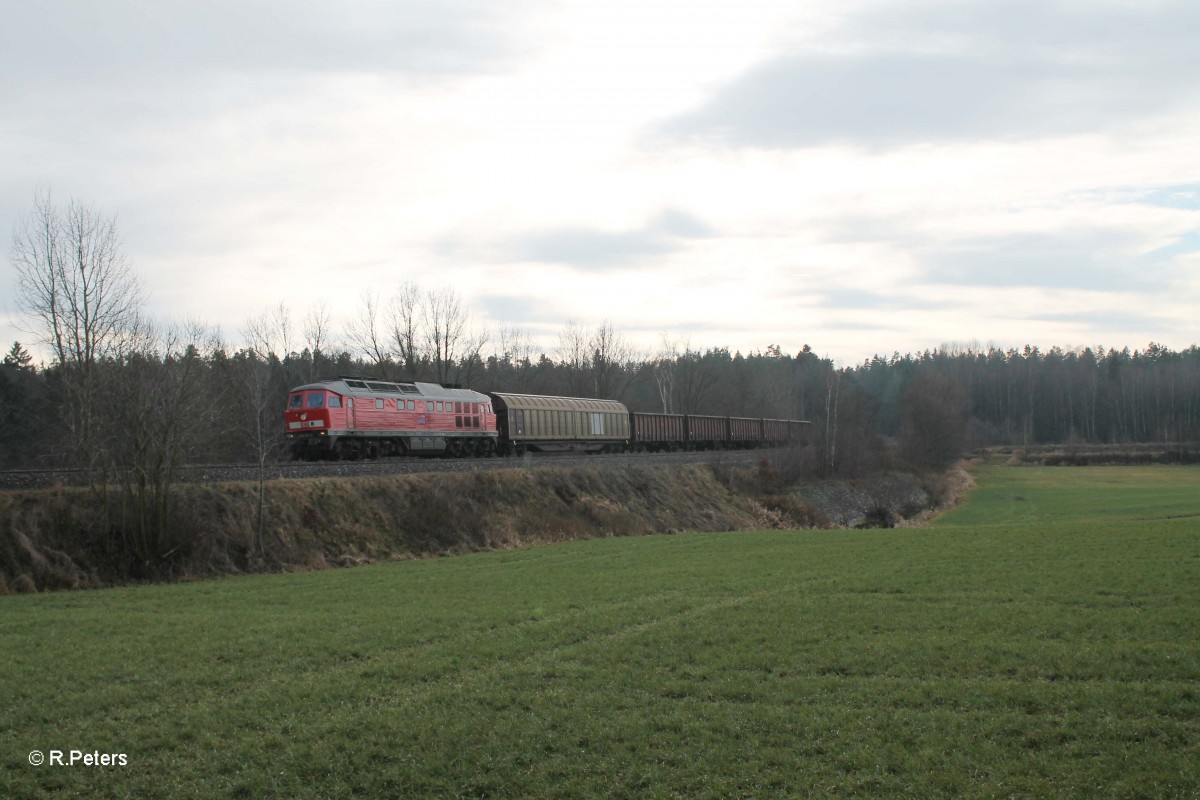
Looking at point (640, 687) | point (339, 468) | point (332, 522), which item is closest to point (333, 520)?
point (332, 522)

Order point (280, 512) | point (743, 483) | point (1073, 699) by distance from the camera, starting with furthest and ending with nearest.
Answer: point (743, 483) → point (280, 512) → point (1073, 699)

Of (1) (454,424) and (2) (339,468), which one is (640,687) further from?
(1) (454,424)

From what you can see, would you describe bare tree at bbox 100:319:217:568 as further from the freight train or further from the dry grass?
the freight train

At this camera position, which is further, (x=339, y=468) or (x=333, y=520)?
(x=339, y=468)

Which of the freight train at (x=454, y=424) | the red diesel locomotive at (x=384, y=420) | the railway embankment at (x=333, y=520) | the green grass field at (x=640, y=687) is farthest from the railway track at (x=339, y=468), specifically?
the green grass field at (x=640, y=687)

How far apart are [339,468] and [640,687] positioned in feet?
78.2

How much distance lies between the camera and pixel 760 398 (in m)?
114

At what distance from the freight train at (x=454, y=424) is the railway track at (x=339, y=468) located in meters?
1.74

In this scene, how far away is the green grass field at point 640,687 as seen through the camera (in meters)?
8.03

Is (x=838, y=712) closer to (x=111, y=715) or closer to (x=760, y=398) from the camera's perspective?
(x=111, y=715)

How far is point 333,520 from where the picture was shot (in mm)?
29391

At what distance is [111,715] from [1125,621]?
13333mm

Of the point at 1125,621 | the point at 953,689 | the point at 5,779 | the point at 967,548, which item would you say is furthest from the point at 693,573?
the point at 5,779

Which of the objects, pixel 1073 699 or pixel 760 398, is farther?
pixel 760 398
